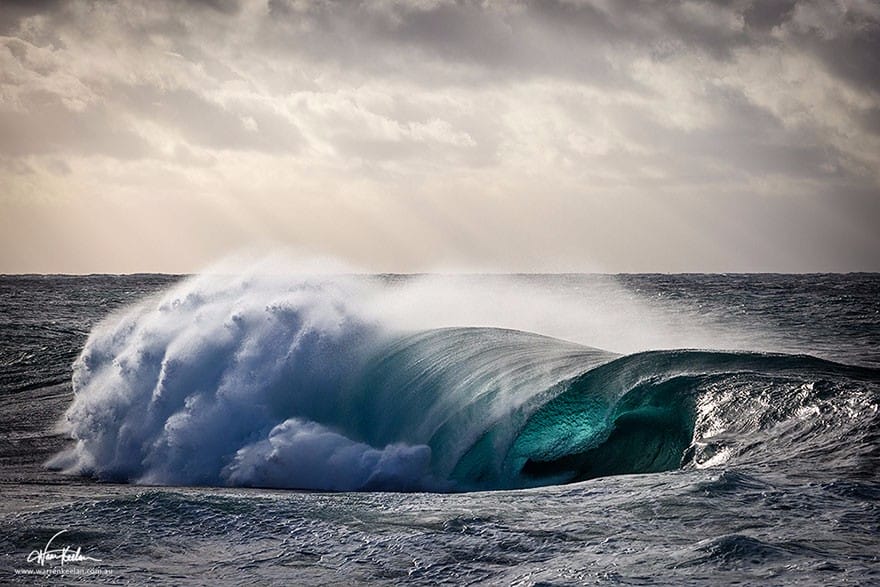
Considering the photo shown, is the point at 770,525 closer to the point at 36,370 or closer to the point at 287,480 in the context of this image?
the point at 287,480

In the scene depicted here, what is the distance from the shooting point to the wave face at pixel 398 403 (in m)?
8.77

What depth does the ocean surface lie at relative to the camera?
532 cm

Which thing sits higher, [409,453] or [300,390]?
[300,390]

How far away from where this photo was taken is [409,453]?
958cm

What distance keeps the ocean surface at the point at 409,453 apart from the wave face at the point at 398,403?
0.10 ft

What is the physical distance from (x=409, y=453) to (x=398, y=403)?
143 centimetres

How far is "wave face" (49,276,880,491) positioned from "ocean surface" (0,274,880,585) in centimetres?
3

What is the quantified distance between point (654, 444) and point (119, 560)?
5.56 metres

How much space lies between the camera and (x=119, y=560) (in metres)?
5.54
